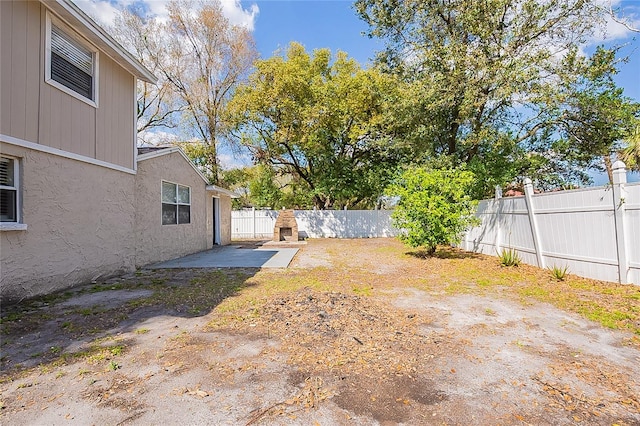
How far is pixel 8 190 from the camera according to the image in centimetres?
488

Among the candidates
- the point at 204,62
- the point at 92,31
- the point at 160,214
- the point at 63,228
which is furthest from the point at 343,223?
the point at 92,31

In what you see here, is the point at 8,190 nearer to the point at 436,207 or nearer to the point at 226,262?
the point at 226,262

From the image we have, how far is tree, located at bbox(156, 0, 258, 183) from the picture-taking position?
60.1 ft

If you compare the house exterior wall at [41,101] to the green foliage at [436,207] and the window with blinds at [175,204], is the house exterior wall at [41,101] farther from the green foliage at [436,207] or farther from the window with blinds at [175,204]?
the green foliage at [436,207]

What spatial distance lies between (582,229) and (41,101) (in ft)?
32.6

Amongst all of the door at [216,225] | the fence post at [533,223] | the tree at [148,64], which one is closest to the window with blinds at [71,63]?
the door at [216,225]

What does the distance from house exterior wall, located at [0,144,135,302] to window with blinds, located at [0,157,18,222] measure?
0.33 feet

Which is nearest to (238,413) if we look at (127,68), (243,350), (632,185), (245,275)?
(243,350)

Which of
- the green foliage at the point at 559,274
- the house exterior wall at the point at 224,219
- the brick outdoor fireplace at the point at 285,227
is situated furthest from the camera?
the brick outdoor fireplace at the point at 285,227

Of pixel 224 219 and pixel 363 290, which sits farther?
pixel 224 219

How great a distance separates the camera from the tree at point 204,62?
18328 mm

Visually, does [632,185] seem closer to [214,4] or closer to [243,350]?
[243,350]

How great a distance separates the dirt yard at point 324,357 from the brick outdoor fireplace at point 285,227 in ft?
31.5

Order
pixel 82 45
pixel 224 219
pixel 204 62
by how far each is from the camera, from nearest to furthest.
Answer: pixel 82 45 < pixel 224 219 < pixel 204 62
